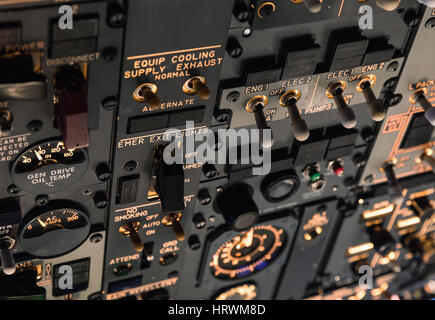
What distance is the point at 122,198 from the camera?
2.98 m

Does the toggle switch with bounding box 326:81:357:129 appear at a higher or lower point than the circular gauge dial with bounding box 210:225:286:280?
higher

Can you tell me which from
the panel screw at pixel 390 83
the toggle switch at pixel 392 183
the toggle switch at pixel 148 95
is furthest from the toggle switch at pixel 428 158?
the toggle switch at pixel 148 95

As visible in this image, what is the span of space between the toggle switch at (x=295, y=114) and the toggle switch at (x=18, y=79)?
1.19 metres

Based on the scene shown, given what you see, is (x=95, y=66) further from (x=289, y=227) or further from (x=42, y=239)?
(x=289, y=227)

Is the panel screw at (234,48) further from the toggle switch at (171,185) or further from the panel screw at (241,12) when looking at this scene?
the toggle switch at (171,185)

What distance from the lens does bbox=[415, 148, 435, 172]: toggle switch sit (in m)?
3.72

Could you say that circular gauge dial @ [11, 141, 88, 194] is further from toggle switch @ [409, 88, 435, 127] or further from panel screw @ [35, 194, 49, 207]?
toggle switch @ [409, 88, 435, 127]

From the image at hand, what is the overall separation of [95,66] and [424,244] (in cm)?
303

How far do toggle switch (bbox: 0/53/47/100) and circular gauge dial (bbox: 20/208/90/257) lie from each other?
30.0 inches

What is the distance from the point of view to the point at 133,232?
3.18m

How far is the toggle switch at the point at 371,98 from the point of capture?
9.63ft

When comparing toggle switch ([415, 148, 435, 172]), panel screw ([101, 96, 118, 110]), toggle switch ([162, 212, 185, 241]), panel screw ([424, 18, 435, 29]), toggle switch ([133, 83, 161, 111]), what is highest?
panel screw ([424, 18, 435, 29])

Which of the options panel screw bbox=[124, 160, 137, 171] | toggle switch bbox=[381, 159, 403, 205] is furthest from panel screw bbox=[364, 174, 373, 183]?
panel screw bbox=[124, 160, 137, 171]
